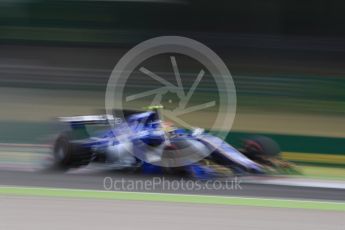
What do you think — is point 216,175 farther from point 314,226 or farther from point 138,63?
point 138,63

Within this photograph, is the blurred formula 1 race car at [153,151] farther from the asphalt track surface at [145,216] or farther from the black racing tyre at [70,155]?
the asphalt track surface at [145,216]

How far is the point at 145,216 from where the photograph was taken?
159 inches

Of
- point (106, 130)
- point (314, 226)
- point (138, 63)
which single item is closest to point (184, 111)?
point (106, 130)

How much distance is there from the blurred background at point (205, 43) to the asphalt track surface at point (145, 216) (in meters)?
4.86

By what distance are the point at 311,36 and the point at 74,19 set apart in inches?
200

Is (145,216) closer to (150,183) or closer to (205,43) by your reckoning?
(150,183)

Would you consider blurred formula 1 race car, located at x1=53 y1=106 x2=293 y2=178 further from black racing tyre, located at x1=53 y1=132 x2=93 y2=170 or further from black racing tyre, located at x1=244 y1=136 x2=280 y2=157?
black racing tyre, located at x1=244 y1=136 x2=280 y2=157

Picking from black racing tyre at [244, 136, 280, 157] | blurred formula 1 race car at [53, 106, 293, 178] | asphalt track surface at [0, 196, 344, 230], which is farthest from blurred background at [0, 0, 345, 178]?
asphalt track surface at [0, 196, 344, 230]

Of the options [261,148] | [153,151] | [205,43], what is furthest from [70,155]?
[205,43]

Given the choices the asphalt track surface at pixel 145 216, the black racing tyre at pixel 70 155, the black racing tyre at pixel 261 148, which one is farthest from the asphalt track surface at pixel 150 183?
the asphalt track surface at pixel 145 216

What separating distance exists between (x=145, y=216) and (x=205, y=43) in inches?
430

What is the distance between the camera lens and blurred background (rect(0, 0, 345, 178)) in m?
9.83

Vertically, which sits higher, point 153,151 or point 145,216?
point 153,151

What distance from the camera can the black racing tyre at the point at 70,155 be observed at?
18.0ft
